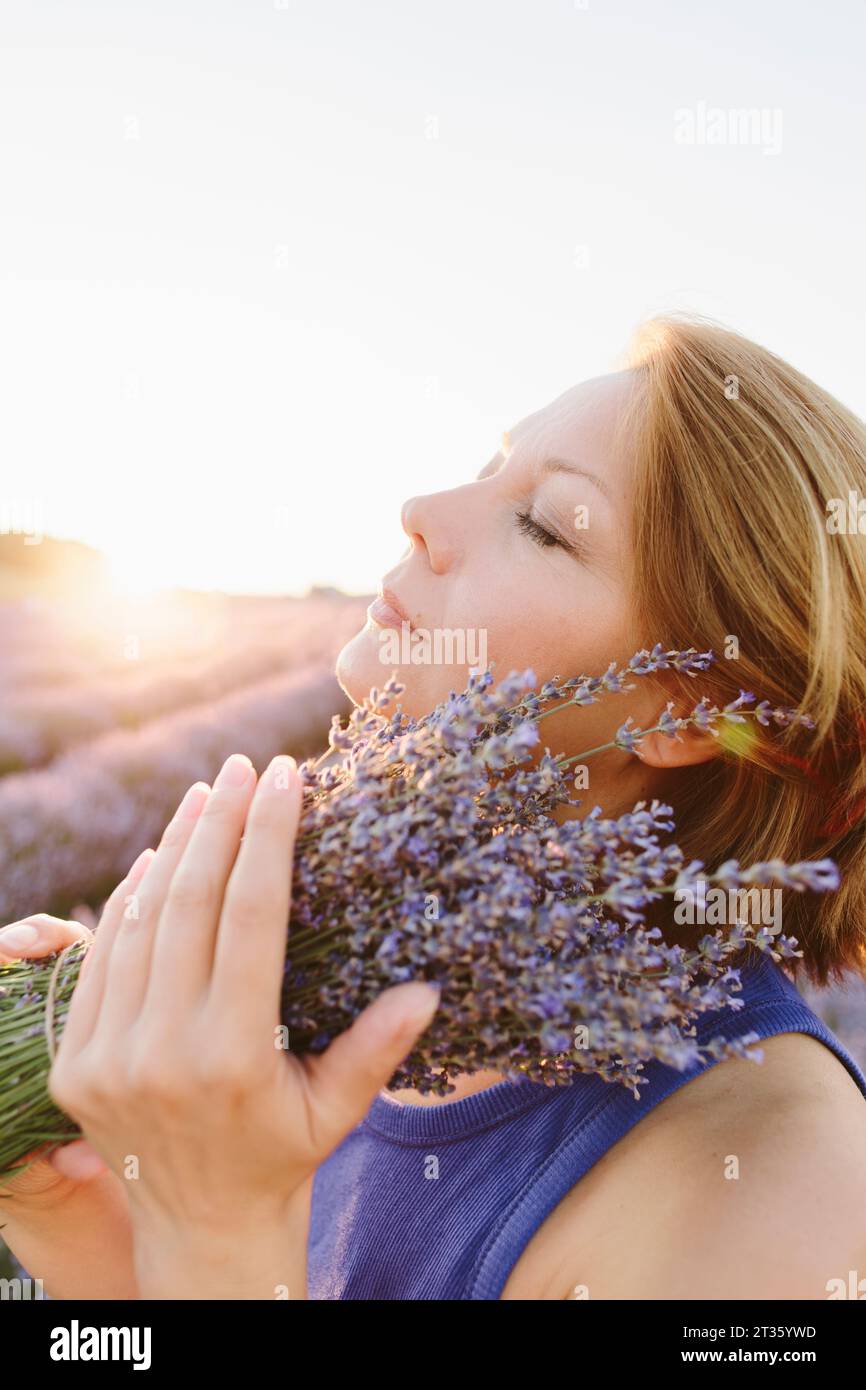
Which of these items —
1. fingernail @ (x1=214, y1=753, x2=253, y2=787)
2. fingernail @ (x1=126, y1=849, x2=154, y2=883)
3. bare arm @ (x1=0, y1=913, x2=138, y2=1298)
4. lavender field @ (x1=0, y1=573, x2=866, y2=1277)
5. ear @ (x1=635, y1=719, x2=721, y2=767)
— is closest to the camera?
fingernail @ (x1=214, y1=753, x2=253, y2=787)

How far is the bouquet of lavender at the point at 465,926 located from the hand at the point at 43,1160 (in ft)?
0.23

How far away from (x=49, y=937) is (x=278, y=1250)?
2.39 feet

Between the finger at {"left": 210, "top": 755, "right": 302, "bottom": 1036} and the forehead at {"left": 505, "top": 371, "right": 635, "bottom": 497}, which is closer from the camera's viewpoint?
the finger at {"left": 210, "top": 755, "right": 302, "bottom": 1036}

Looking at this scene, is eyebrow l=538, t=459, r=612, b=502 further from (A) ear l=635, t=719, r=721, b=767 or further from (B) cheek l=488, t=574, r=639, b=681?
(A) ear l=635, t=719, r=721, b=767

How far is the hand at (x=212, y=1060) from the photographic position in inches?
42.0

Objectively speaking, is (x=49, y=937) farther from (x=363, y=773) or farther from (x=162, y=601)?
(x=162, y=601)

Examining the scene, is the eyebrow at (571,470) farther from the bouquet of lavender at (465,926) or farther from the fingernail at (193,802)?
the fingernail at (193,802)

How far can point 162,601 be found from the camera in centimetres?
605

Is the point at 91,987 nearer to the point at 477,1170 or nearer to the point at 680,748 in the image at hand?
the point at 477,1170

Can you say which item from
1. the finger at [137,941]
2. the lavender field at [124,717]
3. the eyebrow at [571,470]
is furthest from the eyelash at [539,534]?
the lavender field at [124,717]

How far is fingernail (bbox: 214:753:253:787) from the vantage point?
129cm

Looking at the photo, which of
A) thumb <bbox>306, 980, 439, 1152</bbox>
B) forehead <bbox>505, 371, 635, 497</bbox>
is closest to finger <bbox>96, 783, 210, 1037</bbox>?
thumb <bbox>306, 980, 439, 1152</bbox>

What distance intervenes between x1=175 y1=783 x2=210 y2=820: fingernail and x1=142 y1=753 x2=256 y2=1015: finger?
3.8 inches

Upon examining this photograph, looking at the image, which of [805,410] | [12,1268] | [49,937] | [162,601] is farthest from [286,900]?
[162,601]
